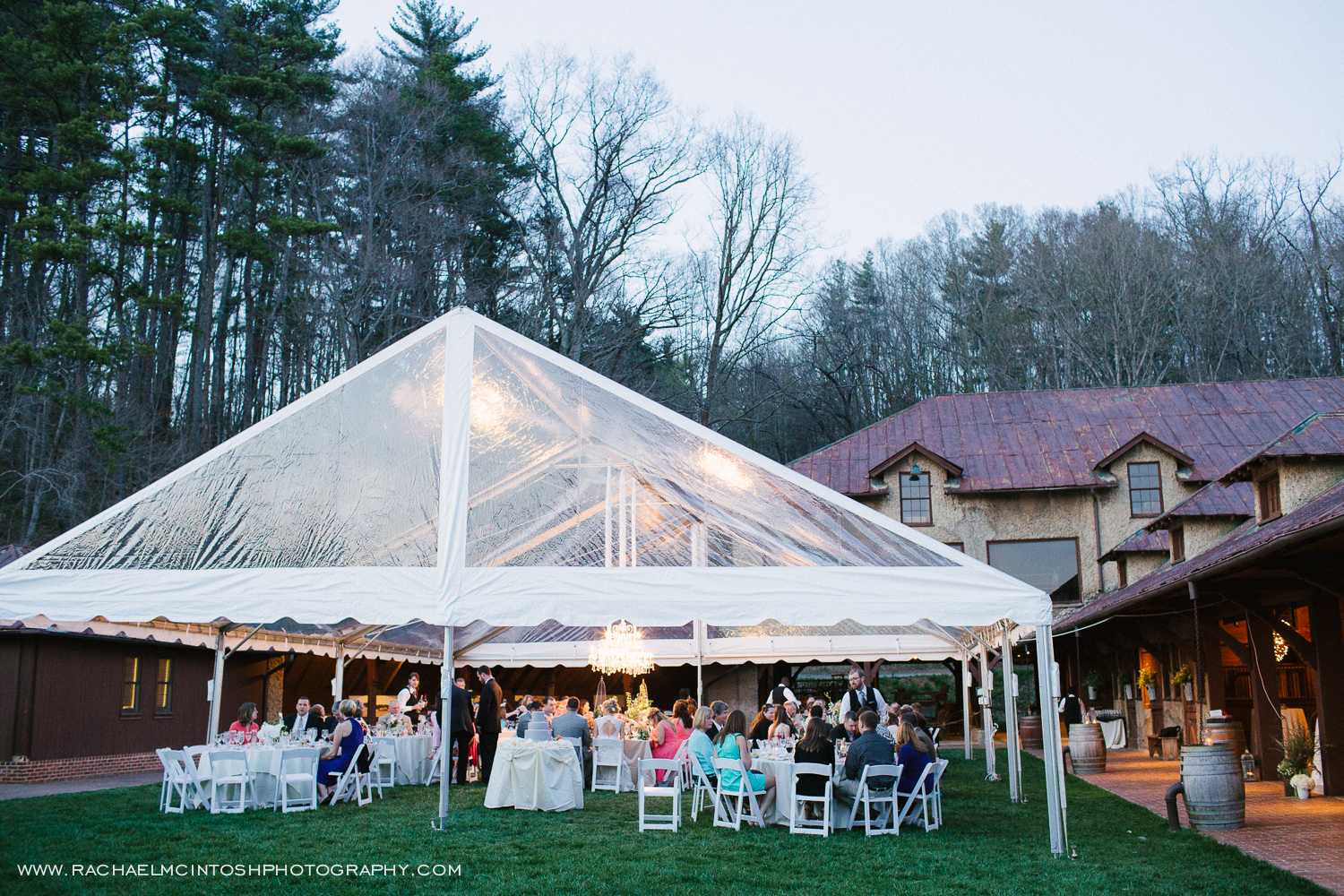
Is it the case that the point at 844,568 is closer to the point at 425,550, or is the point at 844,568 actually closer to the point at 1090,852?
the point at 1090,852

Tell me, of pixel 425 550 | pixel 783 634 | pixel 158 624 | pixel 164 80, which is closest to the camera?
pixel 425 550

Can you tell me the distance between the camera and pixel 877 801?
9.04m

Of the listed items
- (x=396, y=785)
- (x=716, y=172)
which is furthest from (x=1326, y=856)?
(x=716, y=172)

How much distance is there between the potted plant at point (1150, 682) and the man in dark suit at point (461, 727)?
13.4 m

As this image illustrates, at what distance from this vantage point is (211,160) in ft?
86.9

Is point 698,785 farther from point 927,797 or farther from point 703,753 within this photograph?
point 927,797

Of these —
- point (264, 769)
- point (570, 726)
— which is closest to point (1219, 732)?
point (570, 726)

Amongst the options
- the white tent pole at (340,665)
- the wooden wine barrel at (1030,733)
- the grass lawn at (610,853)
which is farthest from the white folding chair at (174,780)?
the wooden wine barrel at (1030,733)

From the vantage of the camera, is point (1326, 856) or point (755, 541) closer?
point (1326, 856)

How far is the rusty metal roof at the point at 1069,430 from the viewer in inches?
997

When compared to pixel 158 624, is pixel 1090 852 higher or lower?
lower

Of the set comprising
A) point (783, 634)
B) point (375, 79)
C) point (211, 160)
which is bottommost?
point (783, 634)

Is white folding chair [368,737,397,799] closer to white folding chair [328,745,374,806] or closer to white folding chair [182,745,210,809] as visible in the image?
white folding chair [328,745,374,806]

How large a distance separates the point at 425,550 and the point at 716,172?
27.2 m
